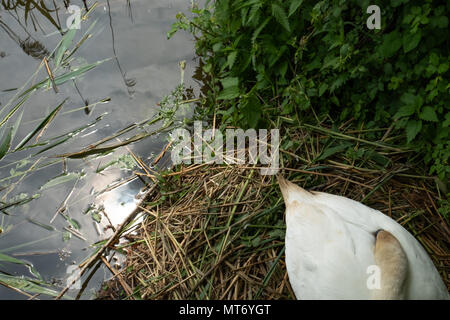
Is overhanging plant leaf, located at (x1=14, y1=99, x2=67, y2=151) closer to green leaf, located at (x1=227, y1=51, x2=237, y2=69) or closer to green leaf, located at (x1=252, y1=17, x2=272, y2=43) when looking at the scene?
green leaf, located at (x1=227, y1=51, x2=237, y2=69)

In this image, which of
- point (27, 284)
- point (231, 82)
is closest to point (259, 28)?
point (231, 82)

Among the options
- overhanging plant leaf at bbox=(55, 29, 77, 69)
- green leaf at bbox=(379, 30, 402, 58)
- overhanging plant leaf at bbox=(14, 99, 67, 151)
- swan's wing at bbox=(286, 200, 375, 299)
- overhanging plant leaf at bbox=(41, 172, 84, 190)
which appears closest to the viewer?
swan's wing at bbox=(286, 200, 375, 299)

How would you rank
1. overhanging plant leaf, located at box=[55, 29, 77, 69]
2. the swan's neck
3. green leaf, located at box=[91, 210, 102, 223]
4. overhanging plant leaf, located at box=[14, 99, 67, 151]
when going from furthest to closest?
1. overhanging plant leaf, located at box=[55, 29, 77, 69]
2. overhanging plant leaf, located at box=[14, 99, 67, 151]
3. green leaf, located at box=[91, 210, 102, 223]
4. the swan's neck

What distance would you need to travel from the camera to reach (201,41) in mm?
3051

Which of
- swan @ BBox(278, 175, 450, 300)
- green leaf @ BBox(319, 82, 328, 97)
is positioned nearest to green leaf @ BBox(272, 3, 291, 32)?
green leaf @ BBox(319, 82, 328, 97)

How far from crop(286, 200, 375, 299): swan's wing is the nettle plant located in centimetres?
72

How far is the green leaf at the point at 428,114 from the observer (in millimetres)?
1889

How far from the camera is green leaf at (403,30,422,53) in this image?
6.00 ft

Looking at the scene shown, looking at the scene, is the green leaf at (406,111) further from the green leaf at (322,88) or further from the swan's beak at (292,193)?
the swan's beak at (292,193)

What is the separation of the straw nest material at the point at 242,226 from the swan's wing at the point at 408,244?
0.32 meters

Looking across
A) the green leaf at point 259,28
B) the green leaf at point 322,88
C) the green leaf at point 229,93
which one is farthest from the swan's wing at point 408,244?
the green leaf at point 259,28

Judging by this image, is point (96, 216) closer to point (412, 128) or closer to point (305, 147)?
point (305, 147)
